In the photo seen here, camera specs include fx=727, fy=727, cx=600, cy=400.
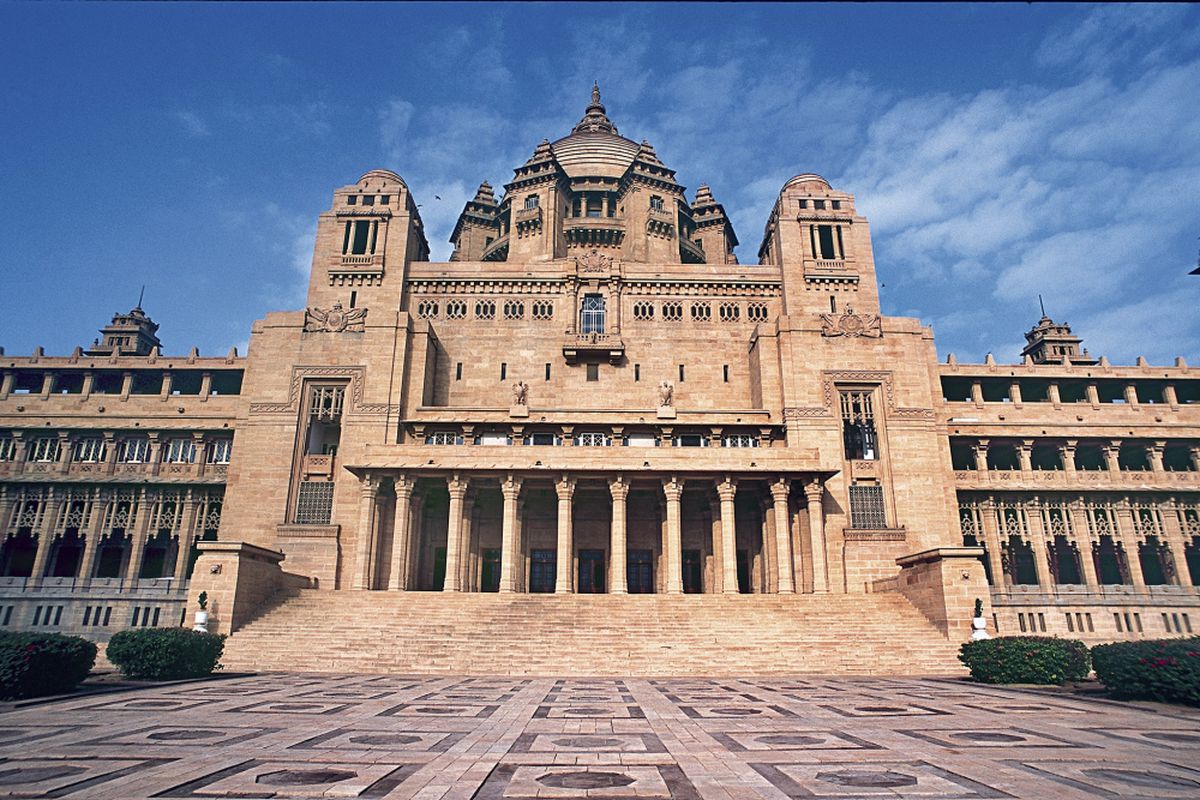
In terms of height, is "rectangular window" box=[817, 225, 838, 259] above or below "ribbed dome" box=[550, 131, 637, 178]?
below

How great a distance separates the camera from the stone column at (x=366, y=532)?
39.8 metres

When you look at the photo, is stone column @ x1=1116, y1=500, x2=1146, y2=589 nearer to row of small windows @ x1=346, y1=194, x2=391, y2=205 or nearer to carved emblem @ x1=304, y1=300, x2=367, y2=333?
carved emblem @ x1=304, y1=300, x2=367, y2=333

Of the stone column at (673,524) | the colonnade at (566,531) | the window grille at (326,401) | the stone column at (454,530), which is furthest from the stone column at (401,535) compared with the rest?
the stone column at (673,524)

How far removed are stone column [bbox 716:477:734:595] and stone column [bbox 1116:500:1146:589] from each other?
27.9 meters

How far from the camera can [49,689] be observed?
58.7 ft

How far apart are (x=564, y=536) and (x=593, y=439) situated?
814 centimetres

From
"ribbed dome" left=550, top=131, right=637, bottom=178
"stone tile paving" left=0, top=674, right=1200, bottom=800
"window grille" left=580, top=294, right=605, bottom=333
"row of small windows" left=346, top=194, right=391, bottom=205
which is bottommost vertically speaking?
"stone tile paving" left=0, top=674, right=1200, bottom=800

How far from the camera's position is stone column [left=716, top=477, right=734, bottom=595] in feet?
125

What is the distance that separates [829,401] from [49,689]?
1584 inches

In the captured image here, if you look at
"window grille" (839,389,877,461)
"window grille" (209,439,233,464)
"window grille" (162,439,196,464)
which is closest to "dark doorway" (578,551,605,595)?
"window grille" (839,389,877,461)

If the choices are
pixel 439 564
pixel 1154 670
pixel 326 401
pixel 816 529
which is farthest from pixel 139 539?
pixel 1154 670

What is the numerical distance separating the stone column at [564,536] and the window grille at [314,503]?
1424 centimetres

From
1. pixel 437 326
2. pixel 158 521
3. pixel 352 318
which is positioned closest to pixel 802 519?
pixel 437 326

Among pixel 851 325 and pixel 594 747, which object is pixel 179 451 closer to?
pixel 851 325
